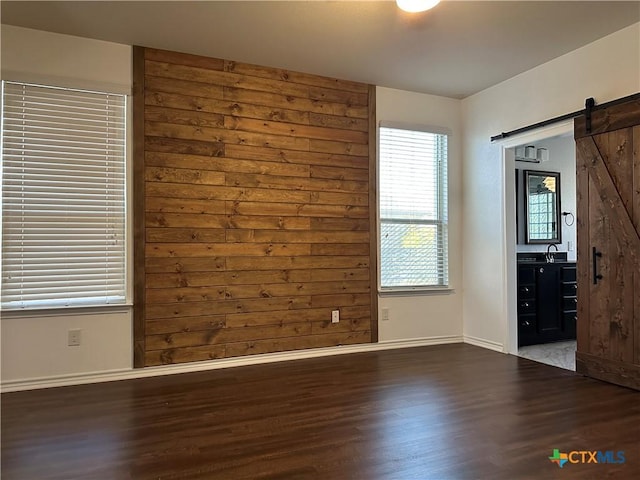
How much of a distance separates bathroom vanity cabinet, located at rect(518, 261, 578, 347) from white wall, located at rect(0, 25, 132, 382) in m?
3.84

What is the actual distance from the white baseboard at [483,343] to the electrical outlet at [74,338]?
3.74 m

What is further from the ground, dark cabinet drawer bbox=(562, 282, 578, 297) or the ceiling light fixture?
the ceiling light fixture

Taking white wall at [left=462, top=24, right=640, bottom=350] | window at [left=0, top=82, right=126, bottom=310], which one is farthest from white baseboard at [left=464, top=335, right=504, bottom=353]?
window at [left=0, top=82, right=126, bottom=310]

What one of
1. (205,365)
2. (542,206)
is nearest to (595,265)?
(542,206)

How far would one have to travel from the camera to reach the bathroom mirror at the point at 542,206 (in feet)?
17.6

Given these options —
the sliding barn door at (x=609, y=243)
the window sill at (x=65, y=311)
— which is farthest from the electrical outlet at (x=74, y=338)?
the sliding barn door at (x=609, y=243)

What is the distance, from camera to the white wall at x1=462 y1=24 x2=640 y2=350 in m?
3.36

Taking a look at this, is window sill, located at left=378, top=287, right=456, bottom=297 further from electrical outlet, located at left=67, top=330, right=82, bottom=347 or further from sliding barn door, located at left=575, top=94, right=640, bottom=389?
electrical outlet, located at left=67, top=330, right=82, bottom=347

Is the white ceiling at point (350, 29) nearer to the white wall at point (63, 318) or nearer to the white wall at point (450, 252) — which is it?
the white wall at point (63, 318)

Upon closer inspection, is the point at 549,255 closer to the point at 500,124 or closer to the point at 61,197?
the point at 500,124

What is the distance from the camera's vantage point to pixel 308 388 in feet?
10.5

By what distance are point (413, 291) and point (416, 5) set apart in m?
2.77

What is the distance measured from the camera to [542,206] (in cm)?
543

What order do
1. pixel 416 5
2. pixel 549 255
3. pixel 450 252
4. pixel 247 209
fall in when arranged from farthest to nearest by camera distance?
pixel 549 255, pixel 450 252, pixel 247 209, pixel 416 5
